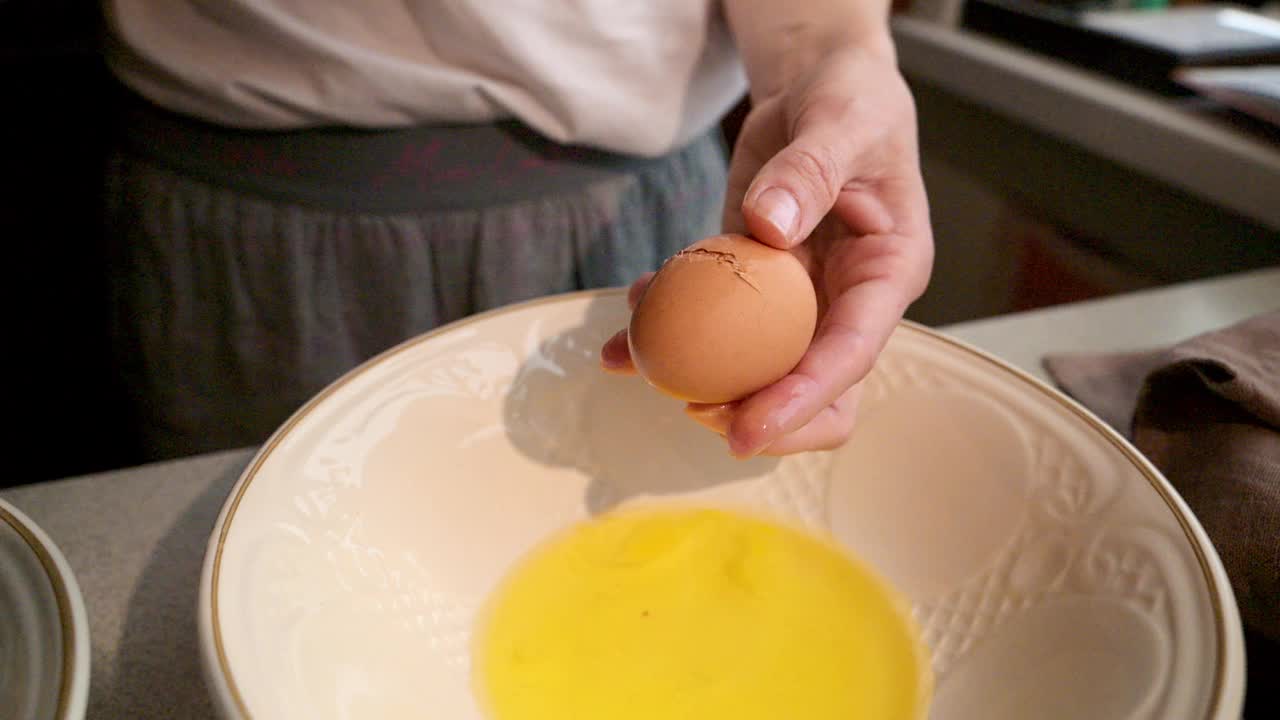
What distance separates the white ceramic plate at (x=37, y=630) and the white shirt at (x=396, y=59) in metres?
0.51

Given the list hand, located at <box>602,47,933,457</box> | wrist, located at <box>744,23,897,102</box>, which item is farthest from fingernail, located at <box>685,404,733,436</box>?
wrist, located at <box>744,23,897,102</box>

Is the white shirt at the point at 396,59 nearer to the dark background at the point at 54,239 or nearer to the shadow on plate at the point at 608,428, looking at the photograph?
the shadow on plate at the point at 608,428

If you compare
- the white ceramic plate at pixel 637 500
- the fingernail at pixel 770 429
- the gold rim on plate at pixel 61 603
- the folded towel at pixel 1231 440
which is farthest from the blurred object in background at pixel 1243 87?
the gold rim on plate at pixel 61 603

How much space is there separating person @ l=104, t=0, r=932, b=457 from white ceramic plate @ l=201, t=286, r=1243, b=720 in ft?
0.28

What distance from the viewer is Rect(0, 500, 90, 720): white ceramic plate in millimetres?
397

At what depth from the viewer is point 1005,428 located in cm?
68

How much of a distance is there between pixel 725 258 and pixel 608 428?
8.3 inches

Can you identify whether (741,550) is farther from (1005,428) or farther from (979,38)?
(979,38)

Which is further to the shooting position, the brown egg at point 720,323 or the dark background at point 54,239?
the dark background at point 54,239

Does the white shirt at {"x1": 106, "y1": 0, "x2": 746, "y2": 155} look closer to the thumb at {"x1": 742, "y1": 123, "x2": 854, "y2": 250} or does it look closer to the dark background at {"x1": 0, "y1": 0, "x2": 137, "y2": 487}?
the thumb at {"x1": 742, "y1": 123, "x2": 854, "y2": 250}

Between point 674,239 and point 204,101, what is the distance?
549 mm

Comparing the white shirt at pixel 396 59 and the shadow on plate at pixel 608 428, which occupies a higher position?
the white shirt at pixel 396 59

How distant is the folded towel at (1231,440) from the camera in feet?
1.93

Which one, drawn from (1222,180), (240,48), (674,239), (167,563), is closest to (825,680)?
(167,563)
